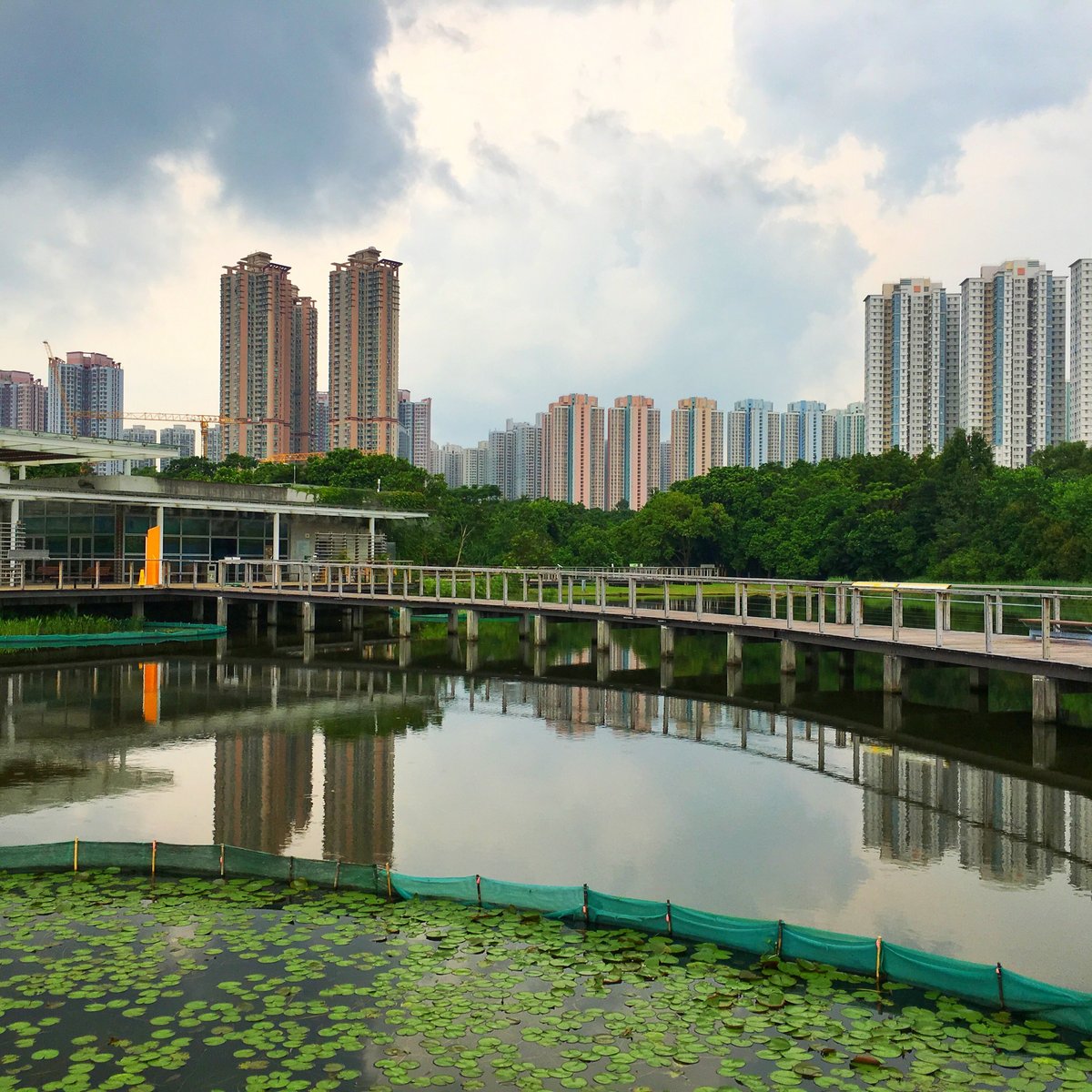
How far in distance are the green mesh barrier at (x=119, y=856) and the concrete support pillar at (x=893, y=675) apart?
53.7 feet

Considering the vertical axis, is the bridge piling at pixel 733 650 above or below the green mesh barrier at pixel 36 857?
above

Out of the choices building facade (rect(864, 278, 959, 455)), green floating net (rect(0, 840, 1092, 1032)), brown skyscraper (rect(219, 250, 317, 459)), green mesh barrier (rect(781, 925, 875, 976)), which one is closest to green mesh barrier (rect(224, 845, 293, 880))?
green floating net (rect(0, 840, 1092, 1032))

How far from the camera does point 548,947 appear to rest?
28.4ft

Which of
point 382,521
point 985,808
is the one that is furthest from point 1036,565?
point 985,808

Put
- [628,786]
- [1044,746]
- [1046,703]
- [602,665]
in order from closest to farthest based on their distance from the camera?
[628,786] → [1044,746] → [1046,703] → [602,665]

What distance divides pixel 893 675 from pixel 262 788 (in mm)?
13864

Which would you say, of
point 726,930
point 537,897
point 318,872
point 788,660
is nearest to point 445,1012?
point 537,897

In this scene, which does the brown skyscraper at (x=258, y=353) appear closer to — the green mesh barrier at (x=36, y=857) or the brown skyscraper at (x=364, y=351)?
the brown skyscraper at (x=364, y=351)

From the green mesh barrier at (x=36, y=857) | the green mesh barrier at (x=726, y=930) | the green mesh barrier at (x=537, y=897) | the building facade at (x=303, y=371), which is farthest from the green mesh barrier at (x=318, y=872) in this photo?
the building facade at (x=303, y=371)

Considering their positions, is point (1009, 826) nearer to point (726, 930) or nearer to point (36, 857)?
point (726, 930)

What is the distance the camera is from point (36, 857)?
10.4 metres

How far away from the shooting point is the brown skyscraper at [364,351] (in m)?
121

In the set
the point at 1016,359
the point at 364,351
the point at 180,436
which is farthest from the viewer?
the point at 180,436

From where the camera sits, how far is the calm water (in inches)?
413
